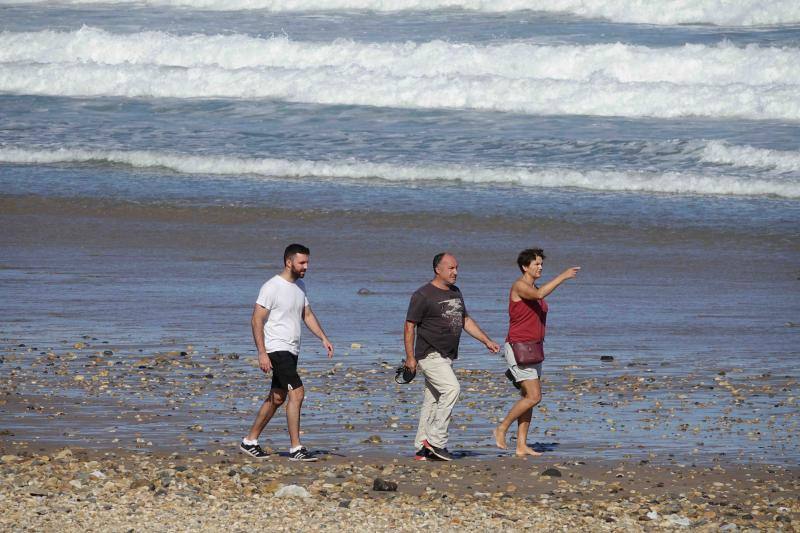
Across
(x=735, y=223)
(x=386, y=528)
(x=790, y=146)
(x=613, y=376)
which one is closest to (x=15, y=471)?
(x=386, y=528)

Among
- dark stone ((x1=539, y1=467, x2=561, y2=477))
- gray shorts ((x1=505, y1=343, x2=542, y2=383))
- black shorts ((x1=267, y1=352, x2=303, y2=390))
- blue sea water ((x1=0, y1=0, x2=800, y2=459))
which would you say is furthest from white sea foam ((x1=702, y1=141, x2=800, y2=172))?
black shorts ((x1=267, y1=352, x2=303, y2=390))

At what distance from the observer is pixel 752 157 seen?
20016mm

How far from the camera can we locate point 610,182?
61.3 feet

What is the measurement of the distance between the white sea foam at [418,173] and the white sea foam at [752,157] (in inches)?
42.1

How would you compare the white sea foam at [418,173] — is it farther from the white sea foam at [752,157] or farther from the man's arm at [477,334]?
the man's arm at [477,334]

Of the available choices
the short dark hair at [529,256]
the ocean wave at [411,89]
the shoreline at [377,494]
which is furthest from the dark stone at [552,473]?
the ocean wave at [411,89]

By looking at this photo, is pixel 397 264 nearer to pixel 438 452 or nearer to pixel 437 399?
pixel 437 399

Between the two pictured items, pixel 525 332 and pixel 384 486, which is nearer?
pixel 384 486

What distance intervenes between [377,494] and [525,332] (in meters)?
1.72

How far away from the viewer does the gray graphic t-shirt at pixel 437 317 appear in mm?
7832

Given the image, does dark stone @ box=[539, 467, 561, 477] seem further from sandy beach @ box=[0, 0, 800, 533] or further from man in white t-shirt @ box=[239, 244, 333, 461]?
man in white t-shirt @ box=[239, 244, 333, 461]

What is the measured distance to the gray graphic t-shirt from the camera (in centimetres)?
783

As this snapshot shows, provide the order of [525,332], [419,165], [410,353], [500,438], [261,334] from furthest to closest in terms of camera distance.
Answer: [419,165], [525,332], [500,438], [410,353], [261,334]

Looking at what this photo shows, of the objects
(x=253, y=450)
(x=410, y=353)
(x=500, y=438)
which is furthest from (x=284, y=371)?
(x=500, y=438)
